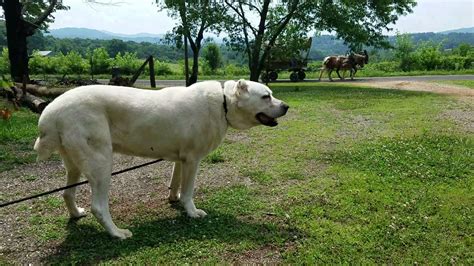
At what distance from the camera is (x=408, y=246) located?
4957 millimetres

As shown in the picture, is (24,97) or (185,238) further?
(24,97)

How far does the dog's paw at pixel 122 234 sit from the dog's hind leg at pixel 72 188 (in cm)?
90

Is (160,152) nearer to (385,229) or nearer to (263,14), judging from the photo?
(385,229)

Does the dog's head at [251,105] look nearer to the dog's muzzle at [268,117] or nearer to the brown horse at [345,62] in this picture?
the dog's muzzle at [268,117]

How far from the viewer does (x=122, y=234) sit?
5.06m

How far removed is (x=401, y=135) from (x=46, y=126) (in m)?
8.45

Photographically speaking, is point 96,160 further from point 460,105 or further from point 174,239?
point 460,105

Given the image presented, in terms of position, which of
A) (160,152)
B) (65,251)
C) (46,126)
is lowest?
(65,251)

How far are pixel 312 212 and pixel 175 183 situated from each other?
1916 millimetres

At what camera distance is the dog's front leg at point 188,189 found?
18.5ft

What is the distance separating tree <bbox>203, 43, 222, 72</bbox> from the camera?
51312mm

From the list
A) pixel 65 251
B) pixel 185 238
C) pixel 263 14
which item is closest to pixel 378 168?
pixel 185 238

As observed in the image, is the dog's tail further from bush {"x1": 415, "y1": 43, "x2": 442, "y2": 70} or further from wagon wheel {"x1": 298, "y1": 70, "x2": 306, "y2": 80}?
bush {"x1": 415, "y1": 43, "x2": 442, "y2": 70}

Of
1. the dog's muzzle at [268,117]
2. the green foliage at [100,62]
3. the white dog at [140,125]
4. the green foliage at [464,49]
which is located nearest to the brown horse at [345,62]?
the green foliage at [464,49]
